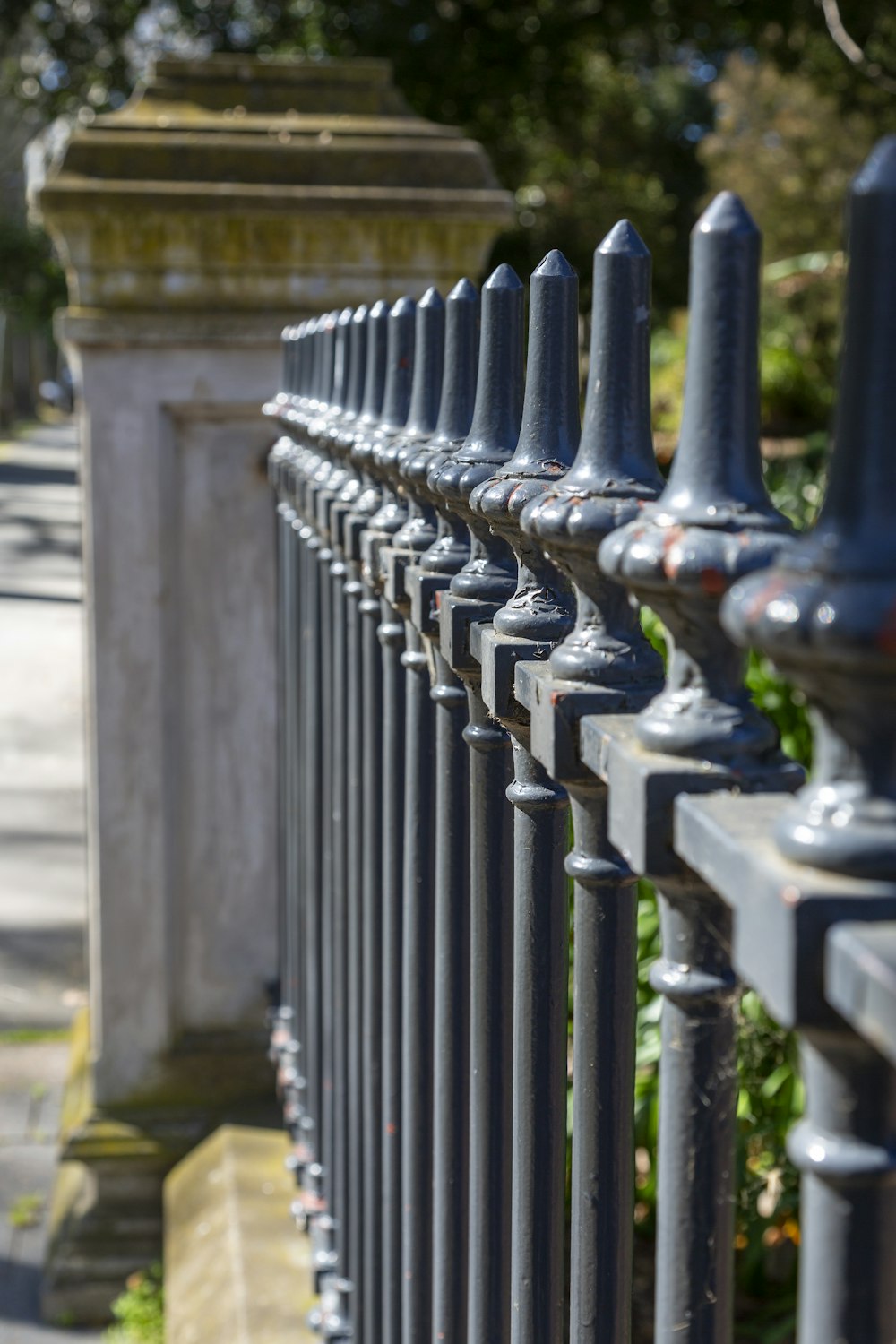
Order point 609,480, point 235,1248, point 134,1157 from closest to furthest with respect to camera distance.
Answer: point 609,480 < point 235,1248 < point 134,1157

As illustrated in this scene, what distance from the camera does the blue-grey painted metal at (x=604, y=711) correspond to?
1043 mm

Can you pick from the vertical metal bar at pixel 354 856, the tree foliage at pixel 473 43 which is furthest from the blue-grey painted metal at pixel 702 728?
the tree foliage at pixel 473 43

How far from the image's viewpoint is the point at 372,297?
11.3 feet

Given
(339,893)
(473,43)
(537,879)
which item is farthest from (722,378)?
(473,43)

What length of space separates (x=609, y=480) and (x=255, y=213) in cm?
244

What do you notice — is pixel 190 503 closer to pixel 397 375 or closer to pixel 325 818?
pixel 325 818

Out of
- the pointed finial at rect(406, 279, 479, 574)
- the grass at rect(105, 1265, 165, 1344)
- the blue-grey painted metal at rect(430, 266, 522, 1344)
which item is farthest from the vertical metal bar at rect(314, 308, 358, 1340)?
the grass at rect(105, 1265, 165, 1344)

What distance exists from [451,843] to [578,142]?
1564 cm

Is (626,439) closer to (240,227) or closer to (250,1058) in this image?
(240,227)

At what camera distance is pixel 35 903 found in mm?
6078

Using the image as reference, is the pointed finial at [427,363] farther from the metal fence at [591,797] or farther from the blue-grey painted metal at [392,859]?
the blue-grey painted metal at [392,859]

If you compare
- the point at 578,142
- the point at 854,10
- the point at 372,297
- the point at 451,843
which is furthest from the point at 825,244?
the point at 451,843

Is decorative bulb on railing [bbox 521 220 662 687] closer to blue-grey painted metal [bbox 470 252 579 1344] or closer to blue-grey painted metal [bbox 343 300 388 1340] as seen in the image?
blue-grey painted metal [bbox 470 252 579 1344]

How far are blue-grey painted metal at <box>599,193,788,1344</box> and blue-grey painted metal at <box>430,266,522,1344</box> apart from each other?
0.50m
